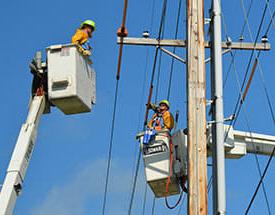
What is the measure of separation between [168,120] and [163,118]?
10 centimetres

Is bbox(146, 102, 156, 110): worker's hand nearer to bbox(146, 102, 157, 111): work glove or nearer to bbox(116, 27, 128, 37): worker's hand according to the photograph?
bbox(146, 102, 157, 111): work glove

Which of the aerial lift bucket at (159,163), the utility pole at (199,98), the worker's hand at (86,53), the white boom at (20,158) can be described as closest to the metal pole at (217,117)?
the utility pole at (199,98)

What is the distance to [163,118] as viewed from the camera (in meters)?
11.7

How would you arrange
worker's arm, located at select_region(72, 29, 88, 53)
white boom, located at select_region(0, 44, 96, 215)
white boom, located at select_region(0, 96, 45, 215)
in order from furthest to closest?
worker's arm, located at select_region(72, 29, 88, 53) < white boom, located at select_region(0, 44, 96, 215) < white boom, located at select_region(0, 96, 45, 215)

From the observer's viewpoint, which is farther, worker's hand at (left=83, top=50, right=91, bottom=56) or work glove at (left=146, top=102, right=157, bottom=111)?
work glove at (left=146, top=102, right=157, bottom=111)

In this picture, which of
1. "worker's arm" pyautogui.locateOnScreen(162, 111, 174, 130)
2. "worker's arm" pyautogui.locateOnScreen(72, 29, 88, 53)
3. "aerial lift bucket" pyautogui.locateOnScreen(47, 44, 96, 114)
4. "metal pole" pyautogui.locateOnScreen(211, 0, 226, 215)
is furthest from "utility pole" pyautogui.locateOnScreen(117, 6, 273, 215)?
"worker's arm" pyautogui.locateOnScreen(162, 111, 174, 130)

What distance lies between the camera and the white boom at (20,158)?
9719 millimetres

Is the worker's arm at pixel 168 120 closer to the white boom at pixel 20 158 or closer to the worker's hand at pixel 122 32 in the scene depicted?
the worker's hand at pixel 122 32

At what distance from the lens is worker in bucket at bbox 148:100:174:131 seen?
37.9ft

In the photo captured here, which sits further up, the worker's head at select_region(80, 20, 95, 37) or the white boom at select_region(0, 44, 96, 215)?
the worker's head at select_region(80, 20, 95, 37)

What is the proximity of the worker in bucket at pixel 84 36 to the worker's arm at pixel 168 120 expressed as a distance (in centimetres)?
139

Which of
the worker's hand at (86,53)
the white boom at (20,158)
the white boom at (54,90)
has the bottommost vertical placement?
the white boom at (20,158)

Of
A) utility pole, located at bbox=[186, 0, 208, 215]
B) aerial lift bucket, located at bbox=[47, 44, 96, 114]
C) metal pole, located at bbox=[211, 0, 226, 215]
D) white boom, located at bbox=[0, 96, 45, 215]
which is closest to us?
metal pole, located at bbox=[211, 0, 226, 215]

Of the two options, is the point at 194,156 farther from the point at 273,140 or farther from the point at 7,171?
the point at 273,140
